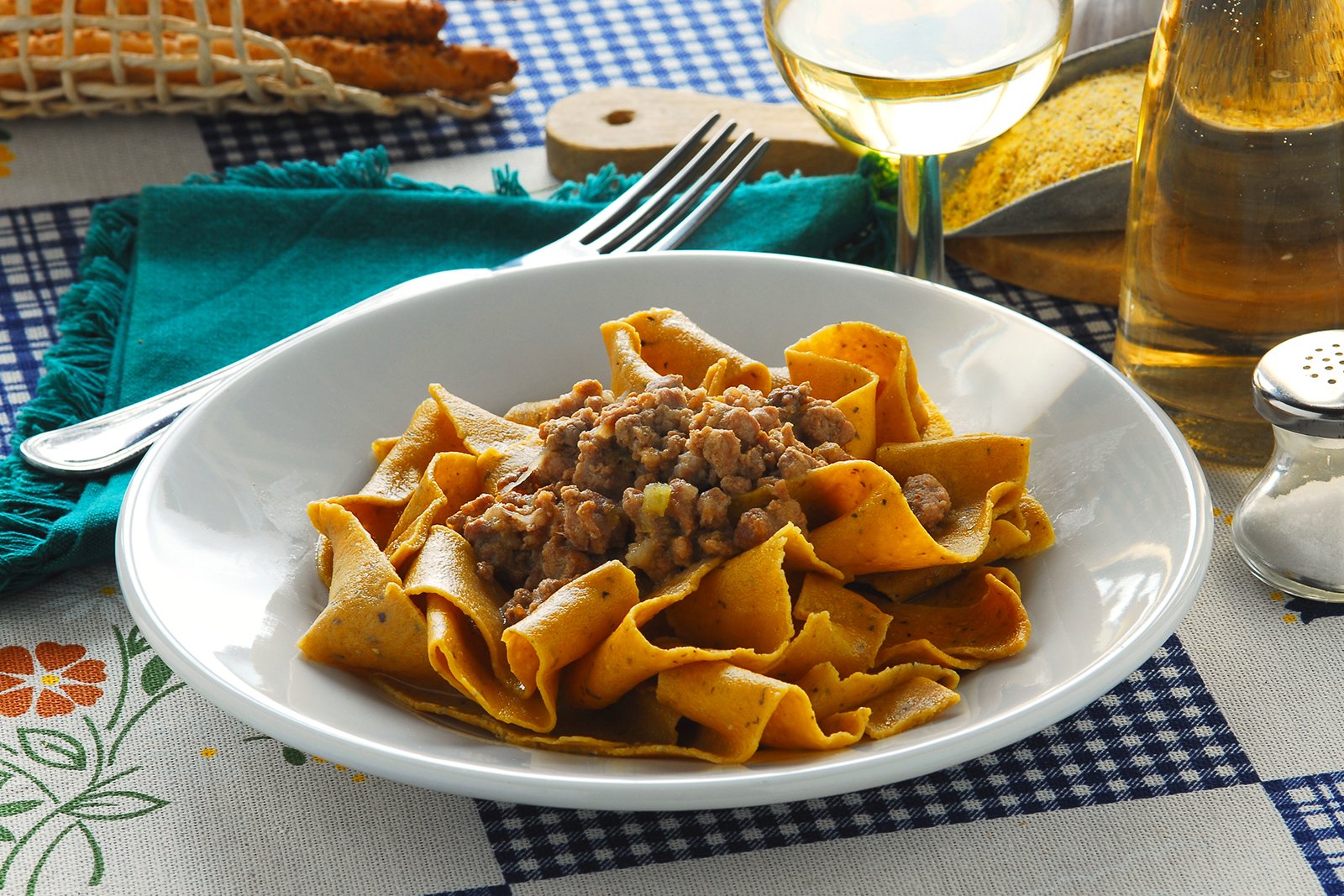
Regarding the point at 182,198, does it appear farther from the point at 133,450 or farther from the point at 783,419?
the point at 783,419

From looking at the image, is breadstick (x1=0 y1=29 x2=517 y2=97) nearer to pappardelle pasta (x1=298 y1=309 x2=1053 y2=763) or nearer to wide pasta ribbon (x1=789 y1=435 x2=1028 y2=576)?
pappardelle pasta (x1=298 y1=309 x2=1053 y2=763)

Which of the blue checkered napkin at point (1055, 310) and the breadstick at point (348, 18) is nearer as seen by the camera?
the blue checkered napkin at point (1055, 310)

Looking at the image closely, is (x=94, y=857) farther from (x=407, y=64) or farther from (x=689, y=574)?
(x=407, y=64)

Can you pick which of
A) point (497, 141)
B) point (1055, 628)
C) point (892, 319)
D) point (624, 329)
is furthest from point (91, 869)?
point (497, 141)

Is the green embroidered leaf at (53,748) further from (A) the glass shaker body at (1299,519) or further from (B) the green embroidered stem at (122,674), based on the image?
(A) the glass shaker body at (1299,519)

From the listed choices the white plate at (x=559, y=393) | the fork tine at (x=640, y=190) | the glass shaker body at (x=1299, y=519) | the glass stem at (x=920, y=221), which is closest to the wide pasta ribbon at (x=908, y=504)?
the white plate at (x=559, y=393)
